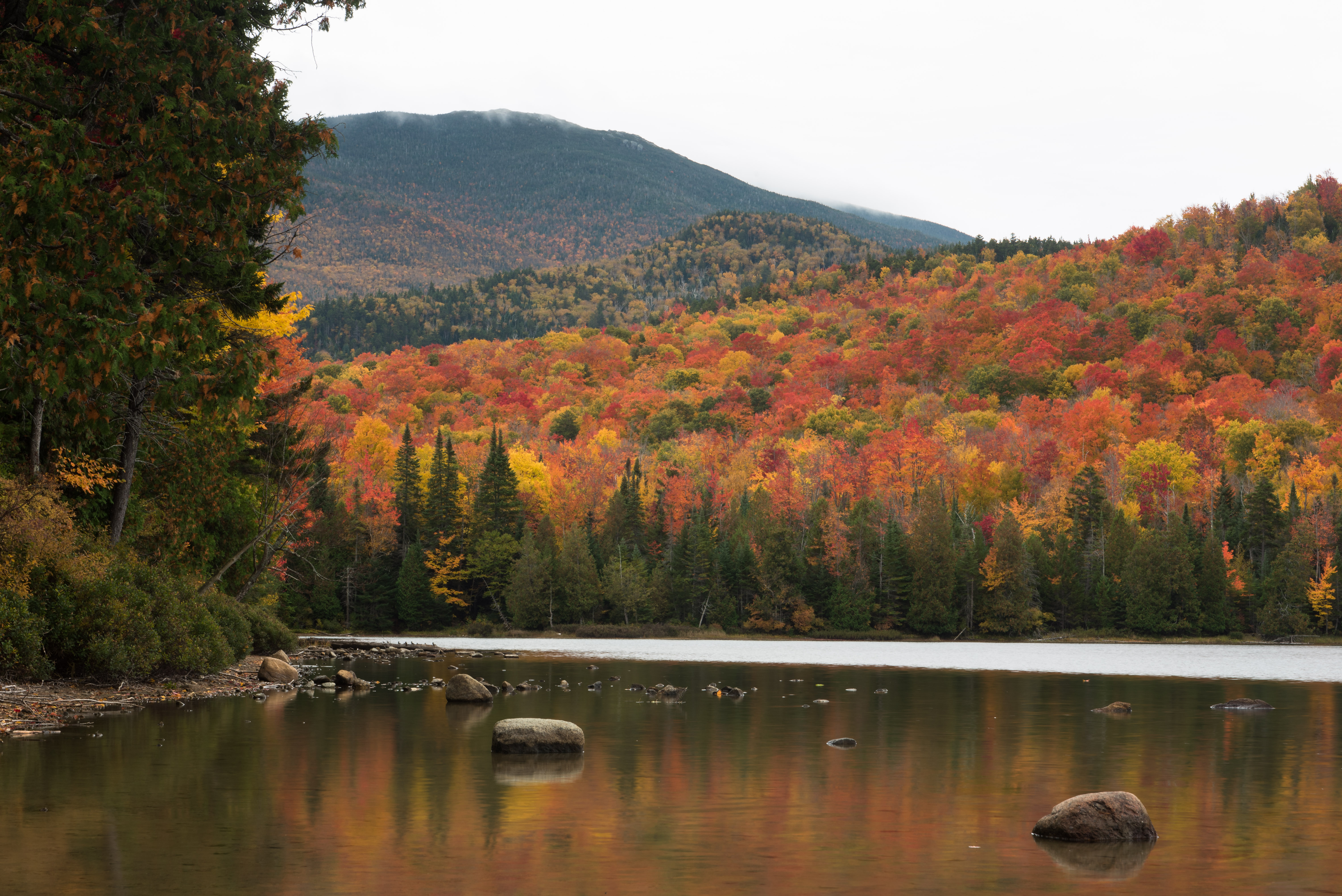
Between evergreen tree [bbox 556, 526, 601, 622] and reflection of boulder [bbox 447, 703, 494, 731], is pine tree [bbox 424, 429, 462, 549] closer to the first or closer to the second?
evergreen tree [bbox 556, 526, 601, 622]

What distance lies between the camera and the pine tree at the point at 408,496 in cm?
11250

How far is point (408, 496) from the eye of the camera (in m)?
114

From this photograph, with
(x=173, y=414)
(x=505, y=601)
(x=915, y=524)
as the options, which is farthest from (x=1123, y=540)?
(x=173, y=414)

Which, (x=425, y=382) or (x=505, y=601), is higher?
(x=425, y=382)

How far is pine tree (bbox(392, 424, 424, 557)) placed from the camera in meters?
112

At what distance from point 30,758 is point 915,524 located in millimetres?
94014

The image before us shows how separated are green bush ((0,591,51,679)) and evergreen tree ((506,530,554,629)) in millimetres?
77888

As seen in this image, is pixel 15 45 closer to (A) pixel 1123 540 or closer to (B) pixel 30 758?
(B) pixel 30 758

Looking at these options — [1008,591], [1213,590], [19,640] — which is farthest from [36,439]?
[1213,590]

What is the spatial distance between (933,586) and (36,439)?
270 feet

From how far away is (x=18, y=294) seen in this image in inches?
590

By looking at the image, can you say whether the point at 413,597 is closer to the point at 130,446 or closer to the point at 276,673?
the point at 276,673

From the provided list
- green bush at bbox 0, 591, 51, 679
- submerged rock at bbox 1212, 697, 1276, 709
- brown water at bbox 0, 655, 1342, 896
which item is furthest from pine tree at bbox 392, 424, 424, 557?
submerged rock at bbox 1212, 697, 1276, 709

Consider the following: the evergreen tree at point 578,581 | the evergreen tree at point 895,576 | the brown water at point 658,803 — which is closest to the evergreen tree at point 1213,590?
the evergreen tree at point 895,576
